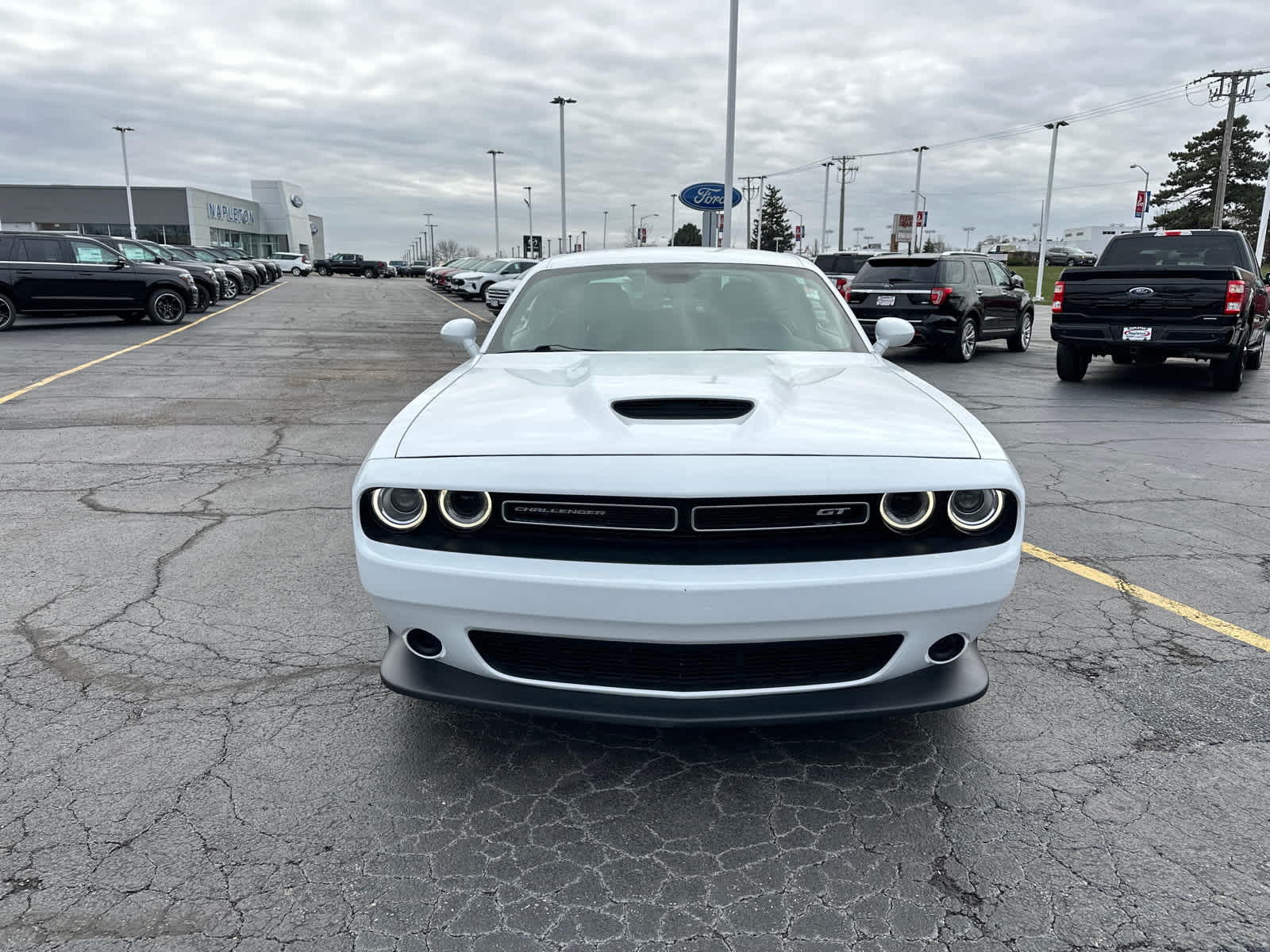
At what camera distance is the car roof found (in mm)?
4652

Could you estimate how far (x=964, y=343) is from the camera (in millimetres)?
14984

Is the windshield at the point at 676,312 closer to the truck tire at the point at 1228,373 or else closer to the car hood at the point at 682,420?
the car hood at the point at 682,420

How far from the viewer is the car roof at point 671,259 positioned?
15.3 ft

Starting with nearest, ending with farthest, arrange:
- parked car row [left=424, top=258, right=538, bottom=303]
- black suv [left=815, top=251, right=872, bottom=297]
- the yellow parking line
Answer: black suv [left=815, top=251, right=872, bottom=297] → the yellow parking line → parked car row [left=424, top=258, right=538, bottom=303]

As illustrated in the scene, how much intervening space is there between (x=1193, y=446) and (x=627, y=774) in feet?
24.6

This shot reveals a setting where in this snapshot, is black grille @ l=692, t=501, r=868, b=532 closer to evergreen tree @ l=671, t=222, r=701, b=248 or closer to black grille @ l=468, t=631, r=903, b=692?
black grille @ l=468, t=631, r=903, b=692

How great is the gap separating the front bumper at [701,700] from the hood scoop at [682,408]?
85 centimetres

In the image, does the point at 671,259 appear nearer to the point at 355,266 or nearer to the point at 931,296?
the point at 931,296

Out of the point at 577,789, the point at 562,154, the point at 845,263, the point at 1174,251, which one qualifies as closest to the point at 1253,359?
the point at 1174,251

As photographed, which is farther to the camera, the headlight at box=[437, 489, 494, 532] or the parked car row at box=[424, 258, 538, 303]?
the parked car row at box=[424, 258, 538, 303]

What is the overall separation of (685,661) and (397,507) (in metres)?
0.94

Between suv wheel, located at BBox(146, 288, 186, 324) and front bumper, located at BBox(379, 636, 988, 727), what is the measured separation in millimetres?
19258

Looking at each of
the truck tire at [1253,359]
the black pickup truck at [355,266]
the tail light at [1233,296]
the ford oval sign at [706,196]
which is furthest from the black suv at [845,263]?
the black pickup truck at [355,266]

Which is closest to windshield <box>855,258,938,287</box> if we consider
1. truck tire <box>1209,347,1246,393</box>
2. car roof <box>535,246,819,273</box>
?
truck tire <box>1209,347,1246,393</box>
